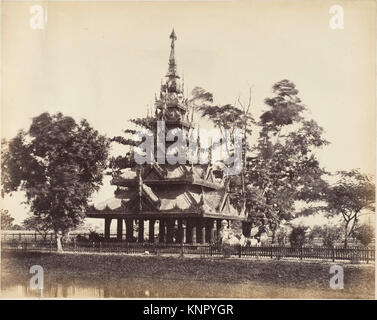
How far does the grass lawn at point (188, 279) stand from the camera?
21.1m

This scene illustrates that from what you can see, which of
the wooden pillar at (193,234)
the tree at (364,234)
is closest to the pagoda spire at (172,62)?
the wooden pillar at (193,234)

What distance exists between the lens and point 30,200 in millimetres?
24484

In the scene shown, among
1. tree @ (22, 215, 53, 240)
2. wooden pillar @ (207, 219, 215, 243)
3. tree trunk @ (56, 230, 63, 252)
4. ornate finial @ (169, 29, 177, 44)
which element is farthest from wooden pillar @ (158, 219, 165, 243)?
ornate finial @ (169, 29, 177, 44)

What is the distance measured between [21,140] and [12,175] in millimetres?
1349

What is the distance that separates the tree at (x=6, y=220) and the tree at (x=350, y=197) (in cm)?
1191

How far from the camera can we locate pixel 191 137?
88.7ft

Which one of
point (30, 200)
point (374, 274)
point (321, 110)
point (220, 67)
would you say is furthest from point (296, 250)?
point (30, 200)

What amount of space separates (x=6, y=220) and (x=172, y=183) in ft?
25.0

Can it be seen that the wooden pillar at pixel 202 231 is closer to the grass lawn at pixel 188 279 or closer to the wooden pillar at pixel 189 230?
the wooden pillar at pixel 189 230

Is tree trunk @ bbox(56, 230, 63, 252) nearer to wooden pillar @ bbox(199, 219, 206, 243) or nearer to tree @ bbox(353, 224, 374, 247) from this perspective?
wooden pillar @ bbox(199, 219, 206, 243)

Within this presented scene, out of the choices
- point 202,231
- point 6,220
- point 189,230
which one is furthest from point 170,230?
point 6,220

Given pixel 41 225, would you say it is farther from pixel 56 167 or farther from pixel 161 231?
pixel 161 231

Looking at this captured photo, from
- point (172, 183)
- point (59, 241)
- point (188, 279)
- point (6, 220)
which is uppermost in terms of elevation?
point (172, 183)
